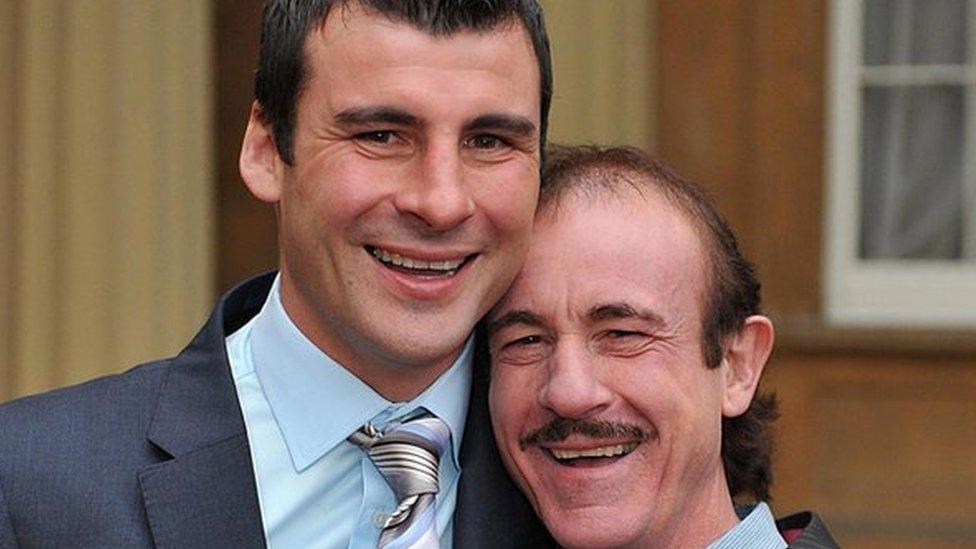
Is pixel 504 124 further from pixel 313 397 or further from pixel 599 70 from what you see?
pixel 599 70

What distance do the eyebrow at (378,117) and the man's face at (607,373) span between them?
11.8 inches

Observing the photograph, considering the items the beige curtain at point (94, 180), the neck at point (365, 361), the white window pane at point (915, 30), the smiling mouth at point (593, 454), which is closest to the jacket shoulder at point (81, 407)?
the neck at point (365, 361)

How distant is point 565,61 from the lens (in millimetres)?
5719

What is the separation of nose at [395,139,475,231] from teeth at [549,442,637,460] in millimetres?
363

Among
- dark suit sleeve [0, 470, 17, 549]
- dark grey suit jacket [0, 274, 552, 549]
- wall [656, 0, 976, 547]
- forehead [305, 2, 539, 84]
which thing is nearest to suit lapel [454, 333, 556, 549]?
dark grey suit jacket [0, 274, 552, 549]

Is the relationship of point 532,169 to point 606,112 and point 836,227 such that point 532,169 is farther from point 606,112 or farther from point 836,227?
point 836,227

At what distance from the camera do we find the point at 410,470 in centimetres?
268

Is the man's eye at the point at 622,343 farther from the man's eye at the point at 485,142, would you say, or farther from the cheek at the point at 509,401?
the man's eye at the point at 485,142

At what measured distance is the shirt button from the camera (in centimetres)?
268

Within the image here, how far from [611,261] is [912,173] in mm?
4383

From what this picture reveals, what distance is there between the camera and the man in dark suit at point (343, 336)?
257 centimetres

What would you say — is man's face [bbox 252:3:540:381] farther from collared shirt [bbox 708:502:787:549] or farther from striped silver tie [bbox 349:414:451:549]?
collared shirt [bbox 708:502:787:549]

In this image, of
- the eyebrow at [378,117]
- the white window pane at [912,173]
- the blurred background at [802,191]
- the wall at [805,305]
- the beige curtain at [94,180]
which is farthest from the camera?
the white window pane at [912,173]

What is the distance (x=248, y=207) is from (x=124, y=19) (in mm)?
1102
